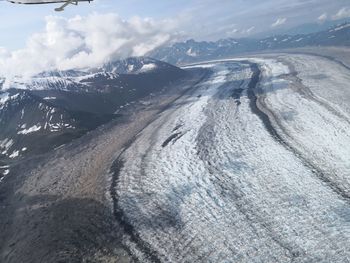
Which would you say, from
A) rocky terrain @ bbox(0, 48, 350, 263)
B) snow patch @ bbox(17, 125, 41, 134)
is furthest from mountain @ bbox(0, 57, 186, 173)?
rocky terrain @ bbox(0, 48, 350, 263)

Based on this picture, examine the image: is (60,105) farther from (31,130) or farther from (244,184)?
(244,184)

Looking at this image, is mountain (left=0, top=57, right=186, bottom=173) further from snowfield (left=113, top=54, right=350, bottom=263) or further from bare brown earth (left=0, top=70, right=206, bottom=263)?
snowfield (left=113, top=54, right=350, bottom=263)

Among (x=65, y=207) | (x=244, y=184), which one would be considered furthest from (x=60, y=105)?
(x=244, y=184)

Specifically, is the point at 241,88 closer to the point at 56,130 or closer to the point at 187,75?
the point at 56,130

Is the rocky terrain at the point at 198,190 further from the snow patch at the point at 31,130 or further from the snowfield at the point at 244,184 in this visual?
the snow patch at the point at 31,130

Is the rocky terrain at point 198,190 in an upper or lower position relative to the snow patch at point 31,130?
upper

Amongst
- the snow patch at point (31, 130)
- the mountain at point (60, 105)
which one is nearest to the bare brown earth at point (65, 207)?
the mountain at point (60, 105)
